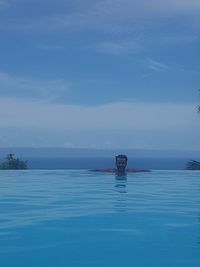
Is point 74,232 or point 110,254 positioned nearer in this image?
point 110,254

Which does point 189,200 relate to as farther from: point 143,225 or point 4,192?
point 4,192

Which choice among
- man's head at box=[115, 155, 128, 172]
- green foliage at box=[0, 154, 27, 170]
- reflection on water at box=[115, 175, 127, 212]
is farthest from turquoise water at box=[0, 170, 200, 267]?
green foliage at box=[0, 154, 27, 170]

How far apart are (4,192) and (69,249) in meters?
6.72

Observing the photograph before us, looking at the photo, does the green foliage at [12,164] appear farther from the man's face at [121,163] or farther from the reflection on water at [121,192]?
the reflection on water at [121,192]

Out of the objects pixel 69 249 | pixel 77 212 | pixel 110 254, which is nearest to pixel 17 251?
pixel 69 249

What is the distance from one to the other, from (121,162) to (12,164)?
9.45 meters

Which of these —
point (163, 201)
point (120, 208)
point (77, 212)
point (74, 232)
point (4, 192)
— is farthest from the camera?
point (4, 192)

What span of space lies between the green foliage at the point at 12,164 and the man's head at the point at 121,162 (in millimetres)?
8795

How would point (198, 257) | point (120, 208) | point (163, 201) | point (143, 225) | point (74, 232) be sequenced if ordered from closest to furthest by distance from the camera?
point (198, 257) → point (74, 232) → point (143, 225) → point (120, 208) → point (163, 201)

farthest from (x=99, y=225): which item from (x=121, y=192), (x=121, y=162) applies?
(x=121, y=162)

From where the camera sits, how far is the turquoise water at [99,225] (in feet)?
22.7

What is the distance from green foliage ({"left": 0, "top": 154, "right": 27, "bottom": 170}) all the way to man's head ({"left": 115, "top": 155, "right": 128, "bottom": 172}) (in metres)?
8.79

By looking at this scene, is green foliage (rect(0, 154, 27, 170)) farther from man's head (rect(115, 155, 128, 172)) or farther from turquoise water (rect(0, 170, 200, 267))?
turquoise water (rect(0, 170, 200, 267))

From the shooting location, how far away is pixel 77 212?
34.3 feet
